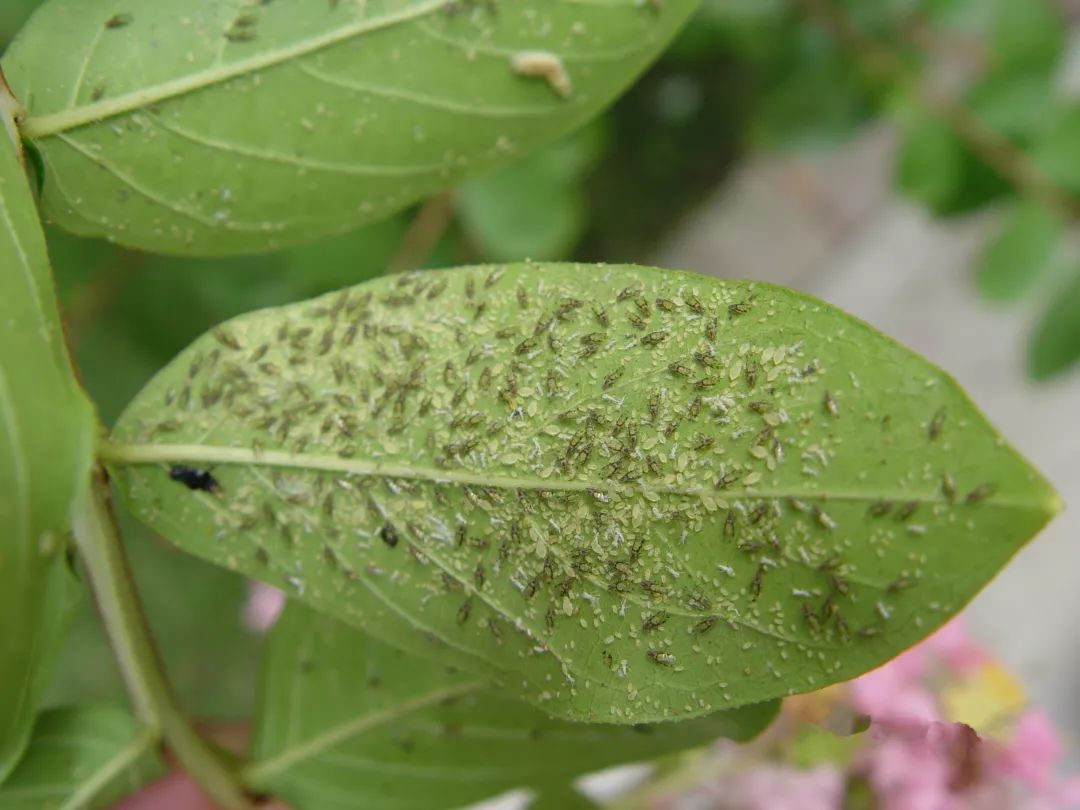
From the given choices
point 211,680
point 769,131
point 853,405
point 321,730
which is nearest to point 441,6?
point 853,405

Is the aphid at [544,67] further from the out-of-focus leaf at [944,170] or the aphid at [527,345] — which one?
the out-of-focus leaf at [944,170]

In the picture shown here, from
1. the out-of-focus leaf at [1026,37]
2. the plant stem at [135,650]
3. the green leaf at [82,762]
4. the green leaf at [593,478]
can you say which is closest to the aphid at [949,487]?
the green leaf at [593,478]

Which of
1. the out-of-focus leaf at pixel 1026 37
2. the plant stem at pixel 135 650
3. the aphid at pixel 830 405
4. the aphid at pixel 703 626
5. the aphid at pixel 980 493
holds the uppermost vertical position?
the out-of-focus leaf at pixel 1026 37

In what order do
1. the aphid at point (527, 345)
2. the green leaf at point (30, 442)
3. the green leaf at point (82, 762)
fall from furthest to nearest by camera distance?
the green leaf at point (82, 762) → the aphid at point (527, 345) → the green leaf at point (30, 442)

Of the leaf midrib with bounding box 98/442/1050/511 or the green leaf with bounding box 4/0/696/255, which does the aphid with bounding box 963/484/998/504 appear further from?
the green leaf with bounding box 4/0/696/255

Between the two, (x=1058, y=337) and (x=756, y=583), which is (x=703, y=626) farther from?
(x=1058, y=337)

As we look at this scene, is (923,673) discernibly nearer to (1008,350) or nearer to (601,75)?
(601,75)
